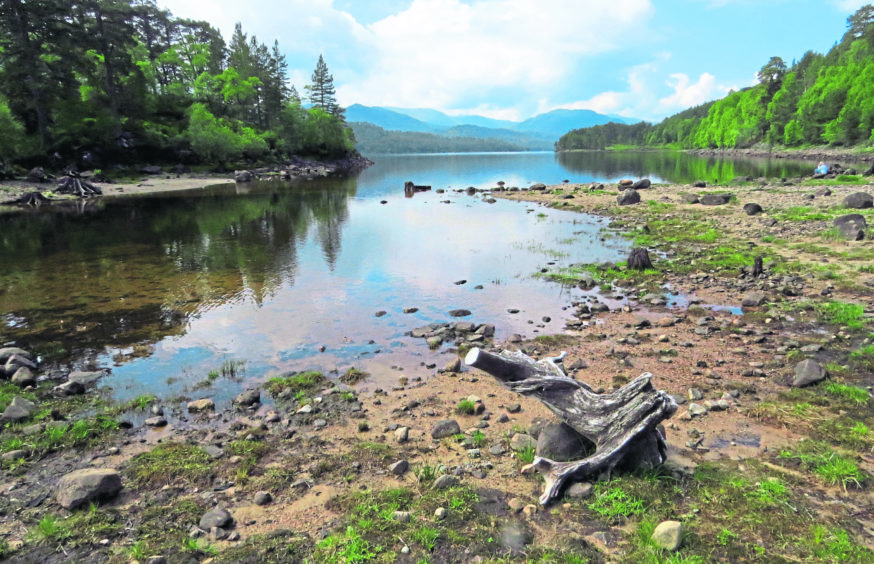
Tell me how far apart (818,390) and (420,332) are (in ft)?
33.8

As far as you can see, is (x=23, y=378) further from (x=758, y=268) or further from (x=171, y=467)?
(x=758, y=268)

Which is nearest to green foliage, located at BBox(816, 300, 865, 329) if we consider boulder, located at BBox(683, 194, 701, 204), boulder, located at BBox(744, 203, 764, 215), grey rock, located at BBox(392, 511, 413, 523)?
grey rock, located at BBox(392, 511, 413, 523)

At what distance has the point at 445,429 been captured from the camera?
9203 mm

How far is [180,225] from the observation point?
37.7m

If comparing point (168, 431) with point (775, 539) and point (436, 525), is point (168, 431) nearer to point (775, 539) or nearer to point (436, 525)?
point (436, 525)

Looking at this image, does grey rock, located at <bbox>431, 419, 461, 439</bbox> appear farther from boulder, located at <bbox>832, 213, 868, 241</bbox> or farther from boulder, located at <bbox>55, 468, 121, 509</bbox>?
boulder, located at <bbox>832, 213, 868, 241</bbox>

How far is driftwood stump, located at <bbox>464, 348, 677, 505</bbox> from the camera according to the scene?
6848 millimetres

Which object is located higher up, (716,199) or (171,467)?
(716,199)

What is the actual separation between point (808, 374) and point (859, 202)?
28555 millimetres

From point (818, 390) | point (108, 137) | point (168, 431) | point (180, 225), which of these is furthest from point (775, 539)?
point (108, 137)

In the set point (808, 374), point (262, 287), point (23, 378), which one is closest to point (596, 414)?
point (808, 374)

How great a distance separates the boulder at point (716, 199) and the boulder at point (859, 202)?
9.39 m

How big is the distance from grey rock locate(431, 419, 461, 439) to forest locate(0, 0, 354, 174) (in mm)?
71218

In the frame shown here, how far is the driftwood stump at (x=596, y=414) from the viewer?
6848 millimetres
